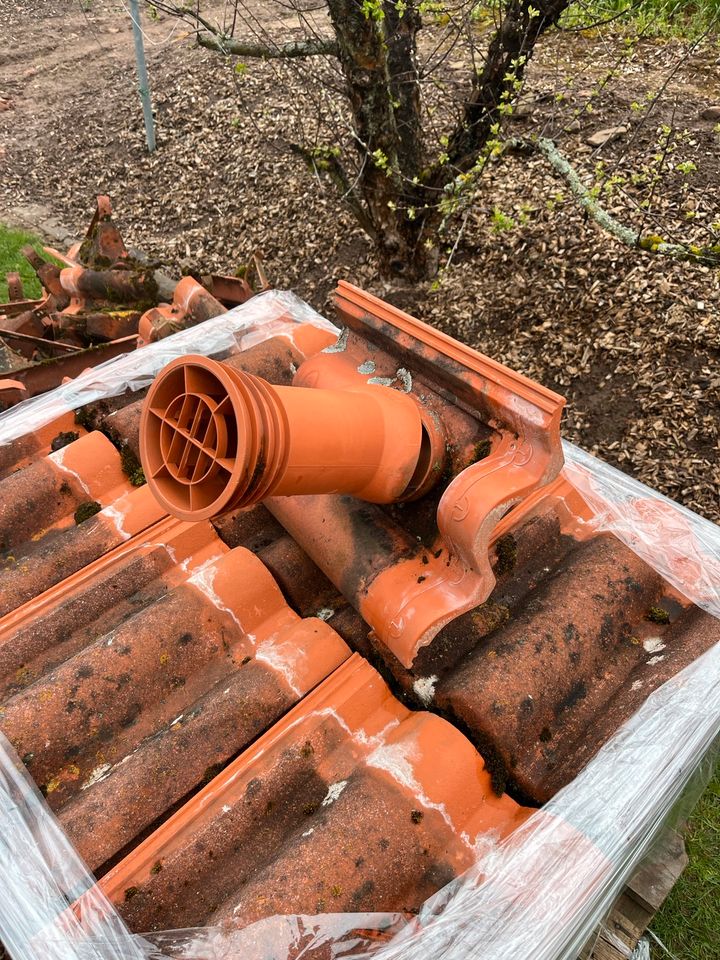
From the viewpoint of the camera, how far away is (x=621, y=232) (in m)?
4.75

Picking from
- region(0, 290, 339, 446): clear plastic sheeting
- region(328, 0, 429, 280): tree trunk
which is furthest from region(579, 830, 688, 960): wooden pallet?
region(328, 0, 429, 280): tree trunk

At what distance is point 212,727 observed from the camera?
2.20 m

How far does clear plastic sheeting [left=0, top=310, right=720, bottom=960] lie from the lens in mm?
1771

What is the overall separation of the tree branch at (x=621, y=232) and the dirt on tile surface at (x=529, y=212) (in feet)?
0.31

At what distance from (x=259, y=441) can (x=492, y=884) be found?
1369 mm

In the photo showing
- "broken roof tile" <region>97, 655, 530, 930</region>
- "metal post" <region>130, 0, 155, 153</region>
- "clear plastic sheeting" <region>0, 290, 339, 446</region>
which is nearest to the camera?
"broken roof tile" <region>97, 655, 530, 930</region>

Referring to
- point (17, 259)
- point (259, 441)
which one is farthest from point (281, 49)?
point (17, 259)

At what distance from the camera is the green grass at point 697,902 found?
3104 mm

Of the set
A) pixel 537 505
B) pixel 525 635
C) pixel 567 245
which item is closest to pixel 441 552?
pixel 525 635

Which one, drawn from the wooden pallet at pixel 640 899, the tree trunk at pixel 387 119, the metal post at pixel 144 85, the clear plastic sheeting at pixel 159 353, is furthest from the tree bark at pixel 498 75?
the metal post at pixel 144 85

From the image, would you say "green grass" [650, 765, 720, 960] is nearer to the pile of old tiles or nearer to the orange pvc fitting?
the orange pvc fitting

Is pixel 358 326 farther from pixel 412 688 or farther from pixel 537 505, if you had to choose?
pixel 412 688

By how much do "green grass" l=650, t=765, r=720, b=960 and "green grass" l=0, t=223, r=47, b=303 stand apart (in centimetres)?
822

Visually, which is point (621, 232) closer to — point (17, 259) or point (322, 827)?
point (322, 827)
